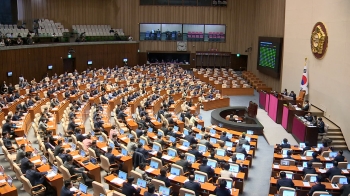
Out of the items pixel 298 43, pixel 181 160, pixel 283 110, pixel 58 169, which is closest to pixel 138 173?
pixel 181 160

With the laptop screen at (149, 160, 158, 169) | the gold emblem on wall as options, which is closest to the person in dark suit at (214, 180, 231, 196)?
the laptop screen at (149, 160, 158, 169)

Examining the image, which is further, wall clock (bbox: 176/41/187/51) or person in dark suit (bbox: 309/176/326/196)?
wall clock (bbox: 176/41/187/51)

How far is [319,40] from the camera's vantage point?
19969 millimetres

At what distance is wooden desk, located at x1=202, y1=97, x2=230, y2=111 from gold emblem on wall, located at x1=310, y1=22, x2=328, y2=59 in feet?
21.0

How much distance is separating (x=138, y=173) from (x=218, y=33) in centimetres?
3166

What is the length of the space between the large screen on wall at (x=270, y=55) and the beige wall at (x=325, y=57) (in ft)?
4.17

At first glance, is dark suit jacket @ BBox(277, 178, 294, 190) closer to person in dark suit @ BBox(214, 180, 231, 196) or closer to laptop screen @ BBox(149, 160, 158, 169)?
person in dark suit @ BBox(214, 180, 231, 196)

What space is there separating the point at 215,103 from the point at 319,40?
293 inches

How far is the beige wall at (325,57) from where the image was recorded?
57.0 feet

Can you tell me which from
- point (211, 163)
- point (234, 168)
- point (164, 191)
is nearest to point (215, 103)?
point (211, 163)

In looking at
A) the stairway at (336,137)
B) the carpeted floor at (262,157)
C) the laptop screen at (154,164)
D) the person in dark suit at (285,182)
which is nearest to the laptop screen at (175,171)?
the laptop screen at (154,164)

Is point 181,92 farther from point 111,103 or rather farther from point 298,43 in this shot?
→ point 298,43

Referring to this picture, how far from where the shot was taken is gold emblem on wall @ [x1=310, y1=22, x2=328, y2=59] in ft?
64.1

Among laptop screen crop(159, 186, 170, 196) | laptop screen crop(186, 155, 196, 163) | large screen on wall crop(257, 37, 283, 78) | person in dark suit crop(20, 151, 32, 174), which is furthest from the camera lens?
large screen on wall crop(257, 37, 283, 78)
